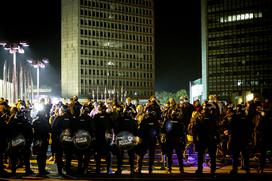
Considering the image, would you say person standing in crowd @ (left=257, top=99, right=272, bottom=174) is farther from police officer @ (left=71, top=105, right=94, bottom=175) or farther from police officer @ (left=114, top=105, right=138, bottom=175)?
police officer @ (left=71, top=105, right=94, bottom=175)

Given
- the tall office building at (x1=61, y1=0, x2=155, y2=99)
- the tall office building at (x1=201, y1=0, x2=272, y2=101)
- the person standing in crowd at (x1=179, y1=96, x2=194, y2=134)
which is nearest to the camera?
the person standing in crowd at (x1=179, y1=96, x2=194, y2=134)

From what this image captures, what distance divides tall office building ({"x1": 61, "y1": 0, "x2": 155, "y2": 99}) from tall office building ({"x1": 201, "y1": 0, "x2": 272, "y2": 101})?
3190cm

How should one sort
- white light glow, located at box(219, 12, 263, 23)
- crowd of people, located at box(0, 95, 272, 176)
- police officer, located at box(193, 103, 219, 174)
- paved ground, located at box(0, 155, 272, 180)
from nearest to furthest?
1. paved ground, located at box(0, 155, 272, 180)
2. police officer, located at box(193, 103, 219, 174)
3. crowd of people, located at box(0, 95, 272, 176)
4. white light glow, located at box(219, 12, 263, 23)

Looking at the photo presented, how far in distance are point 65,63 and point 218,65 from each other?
53.5 m

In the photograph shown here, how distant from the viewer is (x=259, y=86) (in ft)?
416

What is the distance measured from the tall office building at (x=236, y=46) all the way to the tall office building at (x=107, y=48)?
3190cm

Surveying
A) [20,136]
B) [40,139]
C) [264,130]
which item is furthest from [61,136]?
[264,130]

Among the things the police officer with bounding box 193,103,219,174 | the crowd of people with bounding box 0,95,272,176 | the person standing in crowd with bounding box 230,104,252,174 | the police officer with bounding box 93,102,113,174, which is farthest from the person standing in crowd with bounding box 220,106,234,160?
the police officer with bounding box 93,102,113,174

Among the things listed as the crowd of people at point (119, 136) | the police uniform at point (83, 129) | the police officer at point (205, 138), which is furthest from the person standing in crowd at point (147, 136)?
the police uniform at point (83, 129)

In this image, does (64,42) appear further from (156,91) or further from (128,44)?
(156,91)

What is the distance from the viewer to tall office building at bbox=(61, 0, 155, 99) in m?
152

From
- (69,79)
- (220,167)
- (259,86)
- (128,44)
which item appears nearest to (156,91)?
(128,44)

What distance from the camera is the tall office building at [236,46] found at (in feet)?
414

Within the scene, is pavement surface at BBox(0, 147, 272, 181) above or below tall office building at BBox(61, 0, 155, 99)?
below
